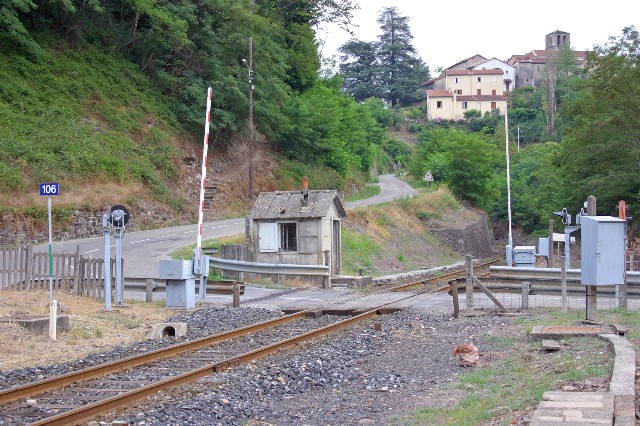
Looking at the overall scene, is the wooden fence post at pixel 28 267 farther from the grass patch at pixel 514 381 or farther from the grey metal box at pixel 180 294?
the grass patch at pixel 514 381

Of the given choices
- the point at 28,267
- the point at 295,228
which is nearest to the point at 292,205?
the point at 295,228

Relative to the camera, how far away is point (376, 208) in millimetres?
48406

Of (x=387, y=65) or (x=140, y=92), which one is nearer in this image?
(x=140, y=92)

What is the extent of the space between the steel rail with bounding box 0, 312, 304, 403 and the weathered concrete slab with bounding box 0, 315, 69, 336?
9.22ft

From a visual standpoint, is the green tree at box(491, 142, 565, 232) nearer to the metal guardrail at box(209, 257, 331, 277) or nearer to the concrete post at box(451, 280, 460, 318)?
the metal guardrail at box(209, 257, 331, 277)

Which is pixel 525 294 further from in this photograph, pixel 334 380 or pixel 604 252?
pixel 334 380

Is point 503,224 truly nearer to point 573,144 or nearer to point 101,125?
point 573,144

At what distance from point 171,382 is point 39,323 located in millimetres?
5548

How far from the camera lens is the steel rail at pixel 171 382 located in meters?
8.16

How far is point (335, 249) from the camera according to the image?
30.8 meters

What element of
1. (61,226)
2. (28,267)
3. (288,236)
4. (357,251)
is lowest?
(28,267)

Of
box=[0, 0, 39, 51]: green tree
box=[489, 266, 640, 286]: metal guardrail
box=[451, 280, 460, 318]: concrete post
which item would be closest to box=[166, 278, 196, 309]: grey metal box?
box=[451, 280, 460, 318]: concrete post

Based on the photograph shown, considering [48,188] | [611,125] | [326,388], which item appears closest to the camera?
[326,388]

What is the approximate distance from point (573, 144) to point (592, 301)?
33290mm
